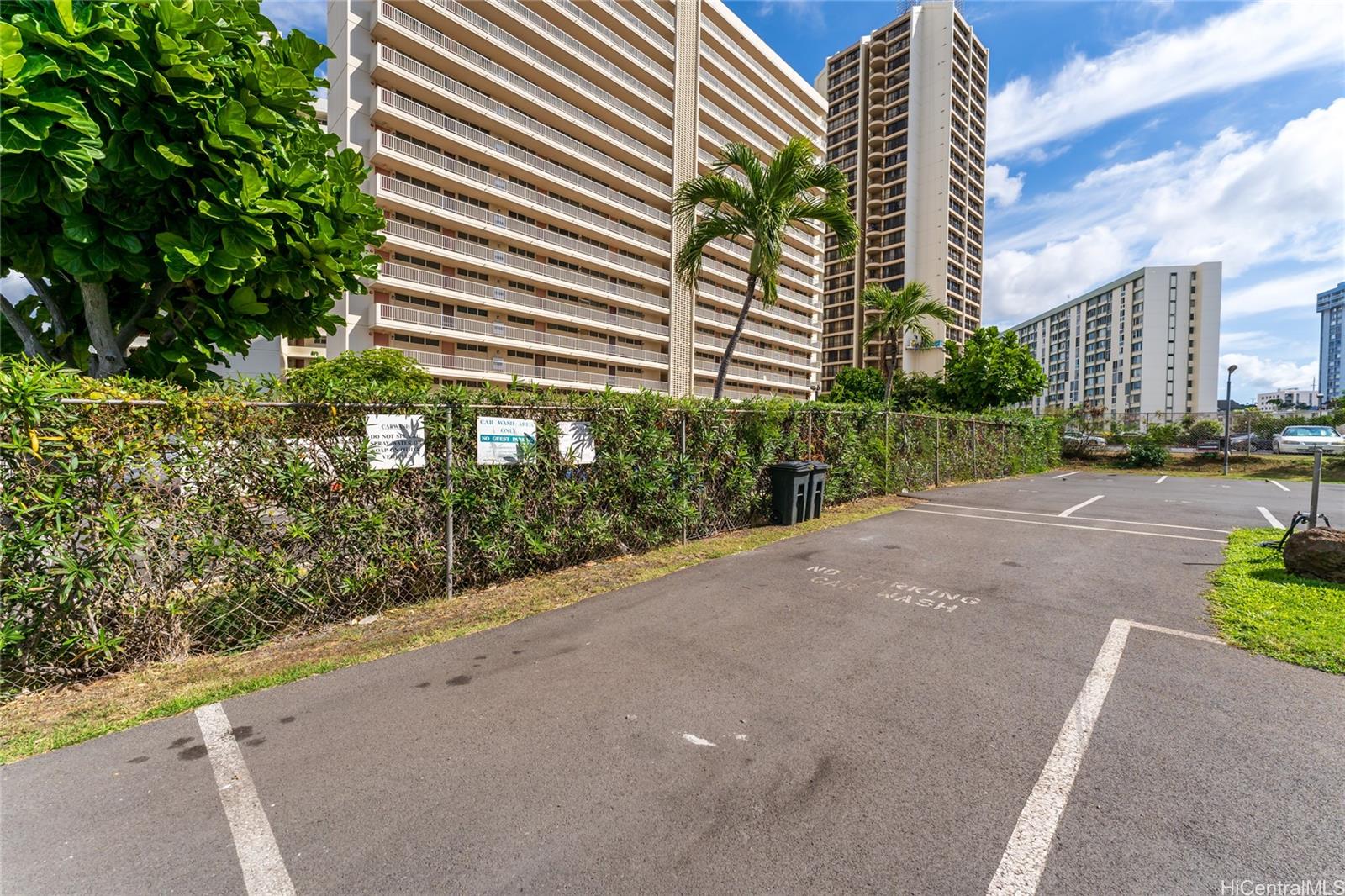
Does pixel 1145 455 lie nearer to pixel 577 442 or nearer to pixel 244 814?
pixel 577 442

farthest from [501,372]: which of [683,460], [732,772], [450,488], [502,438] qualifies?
[732,772]

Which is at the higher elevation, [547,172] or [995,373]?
[547,172]

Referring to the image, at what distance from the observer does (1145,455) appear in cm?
2334

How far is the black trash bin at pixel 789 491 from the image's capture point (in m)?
8.87

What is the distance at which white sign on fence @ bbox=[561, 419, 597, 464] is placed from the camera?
592 centimetres

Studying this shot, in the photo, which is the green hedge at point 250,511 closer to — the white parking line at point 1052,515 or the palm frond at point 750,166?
the palm frond at point 750,166

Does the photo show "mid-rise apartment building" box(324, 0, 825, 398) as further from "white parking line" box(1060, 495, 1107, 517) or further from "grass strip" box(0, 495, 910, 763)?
"white parking line" box(1060, 495, 1107, 517)

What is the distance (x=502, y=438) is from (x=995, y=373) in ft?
80.8

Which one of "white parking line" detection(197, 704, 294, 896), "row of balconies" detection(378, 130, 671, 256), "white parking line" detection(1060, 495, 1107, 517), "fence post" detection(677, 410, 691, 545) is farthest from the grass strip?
"row of balconies" detection(378, 130, 671, 256)

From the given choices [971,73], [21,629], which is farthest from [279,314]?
[971,73]

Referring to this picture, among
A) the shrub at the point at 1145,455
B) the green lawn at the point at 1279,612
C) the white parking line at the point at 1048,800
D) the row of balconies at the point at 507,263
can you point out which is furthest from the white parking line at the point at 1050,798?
the row of balconies at the point at 507,263

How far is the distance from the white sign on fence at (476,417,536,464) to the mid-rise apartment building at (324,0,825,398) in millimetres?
17787

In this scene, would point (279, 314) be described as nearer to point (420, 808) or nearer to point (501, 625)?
point (501, 625)

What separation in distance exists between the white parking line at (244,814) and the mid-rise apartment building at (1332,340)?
205040 mm
